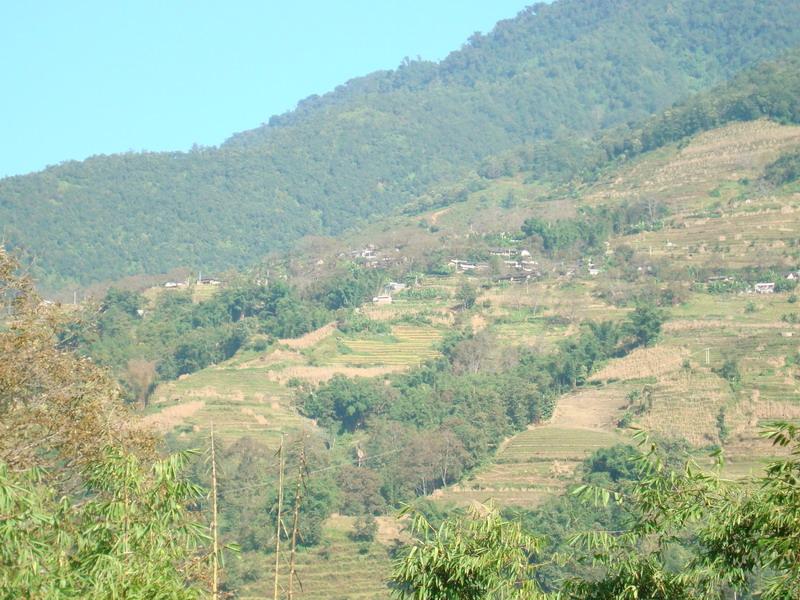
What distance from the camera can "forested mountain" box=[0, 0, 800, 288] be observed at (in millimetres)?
73375

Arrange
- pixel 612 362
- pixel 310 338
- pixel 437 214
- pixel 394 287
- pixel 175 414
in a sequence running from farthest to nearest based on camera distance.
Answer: pixel 437 214
pixel 394 287
pixel 310 338
pixel 612 362
pixel 175 414

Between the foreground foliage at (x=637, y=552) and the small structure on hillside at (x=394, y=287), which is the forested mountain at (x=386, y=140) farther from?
the foreground foliage at (x=637, y=552)

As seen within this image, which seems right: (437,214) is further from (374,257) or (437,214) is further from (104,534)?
(104,534)

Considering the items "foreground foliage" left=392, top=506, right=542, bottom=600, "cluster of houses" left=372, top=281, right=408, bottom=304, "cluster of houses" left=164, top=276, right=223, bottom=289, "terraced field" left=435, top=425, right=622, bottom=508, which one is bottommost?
"terraced field" left=435, top=425, right=622, bottom=508

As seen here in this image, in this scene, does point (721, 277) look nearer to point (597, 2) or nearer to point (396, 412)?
point (396, 412)

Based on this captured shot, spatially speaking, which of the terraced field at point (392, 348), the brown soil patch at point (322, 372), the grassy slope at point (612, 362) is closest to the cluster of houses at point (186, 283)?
the grassy slope at point (612, 362)

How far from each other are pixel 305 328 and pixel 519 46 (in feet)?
250

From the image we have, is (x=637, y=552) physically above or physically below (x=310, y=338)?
above

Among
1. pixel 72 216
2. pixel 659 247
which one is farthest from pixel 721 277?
pixel 72 216

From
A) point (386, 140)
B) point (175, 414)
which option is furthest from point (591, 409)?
point (386, 140)

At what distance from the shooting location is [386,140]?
92.1m

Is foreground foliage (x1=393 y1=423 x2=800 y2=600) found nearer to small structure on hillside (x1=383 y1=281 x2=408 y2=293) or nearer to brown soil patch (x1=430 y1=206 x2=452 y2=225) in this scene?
small structure on hillside (x1=383 y1=281 x2=408 y2=293)

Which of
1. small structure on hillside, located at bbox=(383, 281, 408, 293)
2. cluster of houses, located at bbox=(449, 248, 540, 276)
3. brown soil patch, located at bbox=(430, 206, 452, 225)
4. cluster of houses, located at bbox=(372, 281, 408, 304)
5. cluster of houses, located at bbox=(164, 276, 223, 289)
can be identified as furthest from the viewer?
brown soil patch, located at bbox=(430, 206, 452, 225)

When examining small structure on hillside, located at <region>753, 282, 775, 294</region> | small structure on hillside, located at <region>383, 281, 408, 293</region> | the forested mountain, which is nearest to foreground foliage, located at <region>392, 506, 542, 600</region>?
small structure on hillside, located at <region>753, 282, 775, 294</region>
